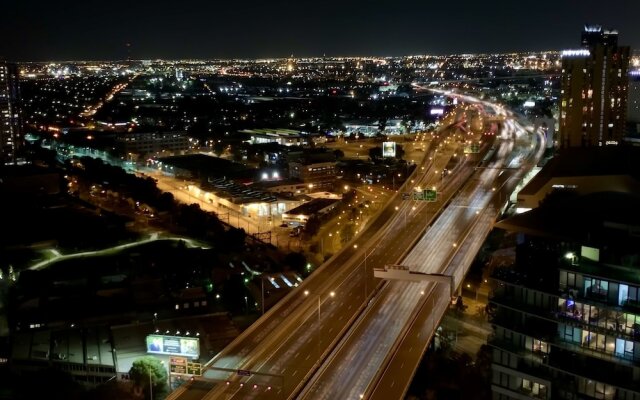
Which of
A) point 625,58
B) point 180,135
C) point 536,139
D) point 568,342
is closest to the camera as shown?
point 568,342

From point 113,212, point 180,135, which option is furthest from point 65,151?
point 113,212

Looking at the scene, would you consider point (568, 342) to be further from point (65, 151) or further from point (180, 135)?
point (65, 151)

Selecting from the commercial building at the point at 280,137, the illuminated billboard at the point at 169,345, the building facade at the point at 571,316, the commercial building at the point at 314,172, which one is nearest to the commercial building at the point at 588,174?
the building facade at the point at 571,316

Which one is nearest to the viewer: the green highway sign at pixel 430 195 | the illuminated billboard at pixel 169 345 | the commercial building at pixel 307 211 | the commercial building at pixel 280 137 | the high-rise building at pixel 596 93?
the illuminated billboard at pixel 169 345

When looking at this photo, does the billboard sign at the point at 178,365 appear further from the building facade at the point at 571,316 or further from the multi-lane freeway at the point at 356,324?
the building facade at the point at 571,316

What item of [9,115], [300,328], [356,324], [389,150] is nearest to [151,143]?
[9,115]

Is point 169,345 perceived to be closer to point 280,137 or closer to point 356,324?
point 356,324
